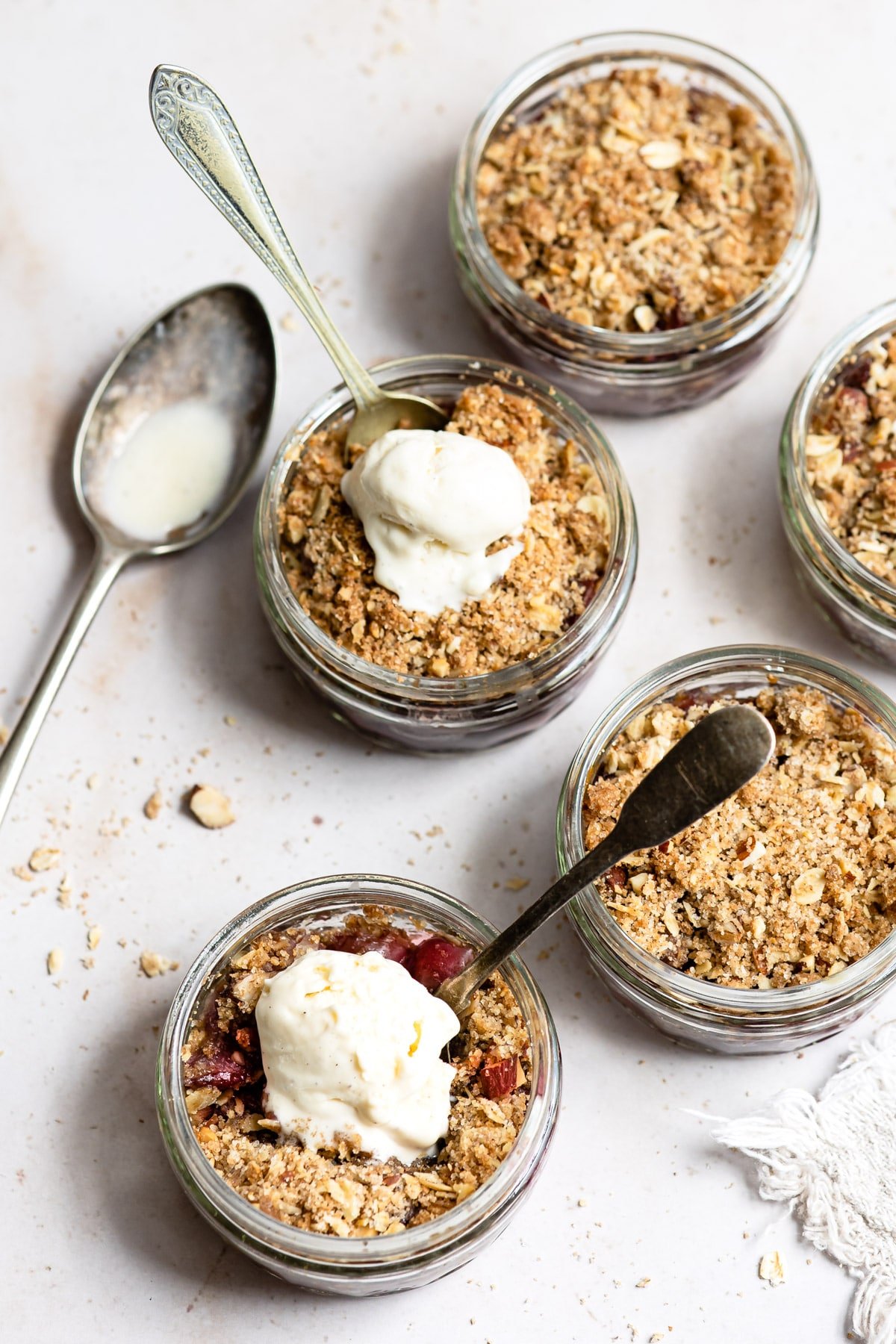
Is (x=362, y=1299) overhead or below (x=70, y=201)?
below

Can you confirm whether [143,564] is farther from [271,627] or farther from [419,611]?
[419,611]

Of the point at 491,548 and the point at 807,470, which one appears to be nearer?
the point at 491,548

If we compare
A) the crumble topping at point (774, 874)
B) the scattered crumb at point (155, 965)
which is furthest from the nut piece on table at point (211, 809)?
the crumble topping at point (774, 874)

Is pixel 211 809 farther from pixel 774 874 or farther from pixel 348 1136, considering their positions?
pixel 774 874

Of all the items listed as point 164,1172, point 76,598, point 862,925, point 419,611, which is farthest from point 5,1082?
point 862,925

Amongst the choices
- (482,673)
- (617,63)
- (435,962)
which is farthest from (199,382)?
(435,962)

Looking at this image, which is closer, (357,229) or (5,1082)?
(5,1082)

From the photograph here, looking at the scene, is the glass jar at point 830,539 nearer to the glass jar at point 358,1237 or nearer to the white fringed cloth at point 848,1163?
the white fringed cloth at point 848,1163
